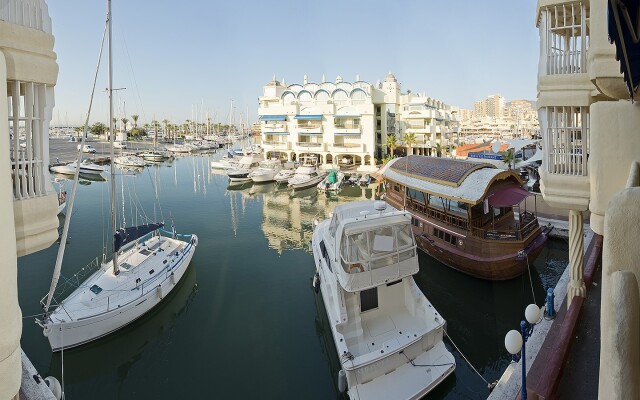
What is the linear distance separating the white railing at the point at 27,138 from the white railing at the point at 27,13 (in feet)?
1.79

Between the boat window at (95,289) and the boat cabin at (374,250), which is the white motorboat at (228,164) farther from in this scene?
the boat cabin at (374,250)

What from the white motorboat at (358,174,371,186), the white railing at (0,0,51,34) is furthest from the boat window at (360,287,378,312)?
the white motorboat at (358,174,371,186)

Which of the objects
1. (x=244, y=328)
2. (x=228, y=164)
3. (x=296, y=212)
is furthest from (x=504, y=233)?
(x=228, y=164)

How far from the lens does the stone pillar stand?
8547mm

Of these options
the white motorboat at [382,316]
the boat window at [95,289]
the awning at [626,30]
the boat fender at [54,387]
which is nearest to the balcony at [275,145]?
the boat window at [95,289]

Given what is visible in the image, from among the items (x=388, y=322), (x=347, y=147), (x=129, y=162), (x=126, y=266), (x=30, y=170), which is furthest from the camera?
(x=129, y=162)

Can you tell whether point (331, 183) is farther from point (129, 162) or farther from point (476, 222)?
point (129, 162)

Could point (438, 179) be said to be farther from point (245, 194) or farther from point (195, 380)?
point (245, 194)

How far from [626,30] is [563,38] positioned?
6.19 m

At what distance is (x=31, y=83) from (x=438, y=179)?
14447 mm

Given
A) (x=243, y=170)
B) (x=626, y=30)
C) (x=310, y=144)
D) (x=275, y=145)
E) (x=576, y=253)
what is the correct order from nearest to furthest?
(x=626, y=30) → (x=576, y=253) → (x=243, y=170) → (x=310, y=144) → (x=275, y=145)

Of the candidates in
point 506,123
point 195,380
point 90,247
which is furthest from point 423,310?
point 506,123

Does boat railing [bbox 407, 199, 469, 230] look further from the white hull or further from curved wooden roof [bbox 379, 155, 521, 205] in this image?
the white hull

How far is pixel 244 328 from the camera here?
1173 cm
